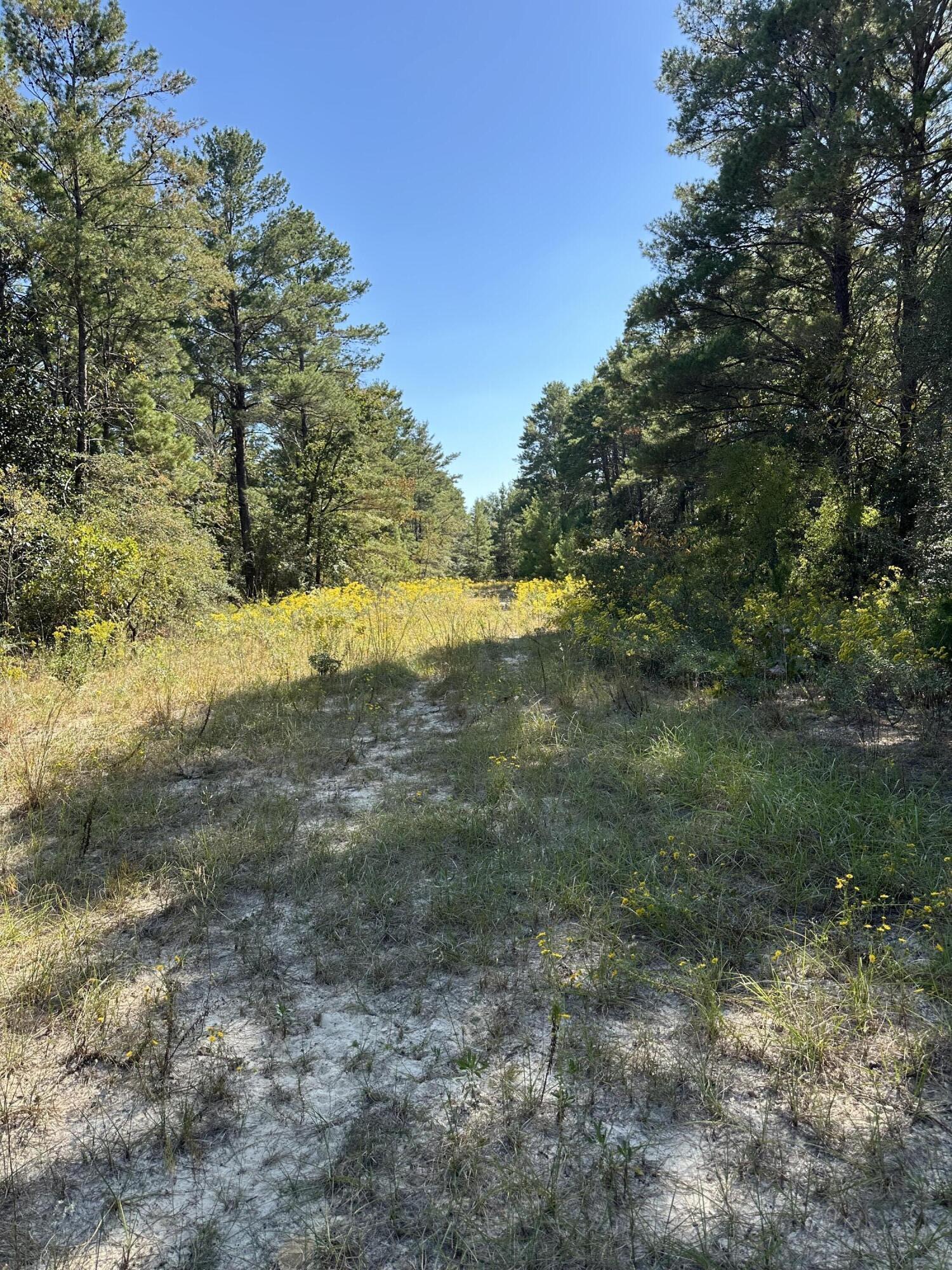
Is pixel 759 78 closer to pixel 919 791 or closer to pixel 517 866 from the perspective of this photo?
pixel 919 791

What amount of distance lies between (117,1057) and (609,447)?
33094mm

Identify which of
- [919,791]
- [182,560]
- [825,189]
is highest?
[825,189]

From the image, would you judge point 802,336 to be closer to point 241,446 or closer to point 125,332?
point 125,332

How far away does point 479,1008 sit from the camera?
202cm

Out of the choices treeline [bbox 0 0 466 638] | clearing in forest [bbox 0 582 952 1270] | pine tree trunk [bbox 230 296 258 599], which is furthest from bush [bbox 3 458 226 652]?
pine tree trunk [bbox 230 296 258 599]

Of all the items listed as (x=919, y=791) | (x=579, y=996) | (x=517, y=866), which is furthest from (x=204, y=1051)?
(x=919, y=791)

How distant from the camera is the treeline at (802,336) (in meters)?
6.30

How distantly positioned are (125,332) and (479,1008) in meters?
13.7

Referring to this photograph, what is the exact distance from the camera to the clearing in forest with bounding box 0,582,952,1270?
53.2 inches

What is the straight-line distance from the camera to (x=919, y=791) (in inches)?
129

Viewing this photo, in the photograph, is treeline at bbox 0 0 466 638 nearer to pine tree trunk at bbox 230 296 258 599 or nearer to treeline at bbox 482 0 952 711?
pine tree trunk at bbox 230 296 258 599

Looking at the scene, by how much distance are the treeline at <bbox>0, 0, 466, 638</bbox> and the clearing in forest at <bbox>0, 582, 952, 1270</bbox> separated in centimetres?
448

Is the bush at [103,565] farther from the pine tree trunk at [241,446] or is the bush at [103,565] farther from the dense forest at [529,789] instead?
the pine tree trunk at [241,446]

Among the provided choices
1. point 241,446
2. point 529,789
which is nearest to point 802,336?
point 529,789
